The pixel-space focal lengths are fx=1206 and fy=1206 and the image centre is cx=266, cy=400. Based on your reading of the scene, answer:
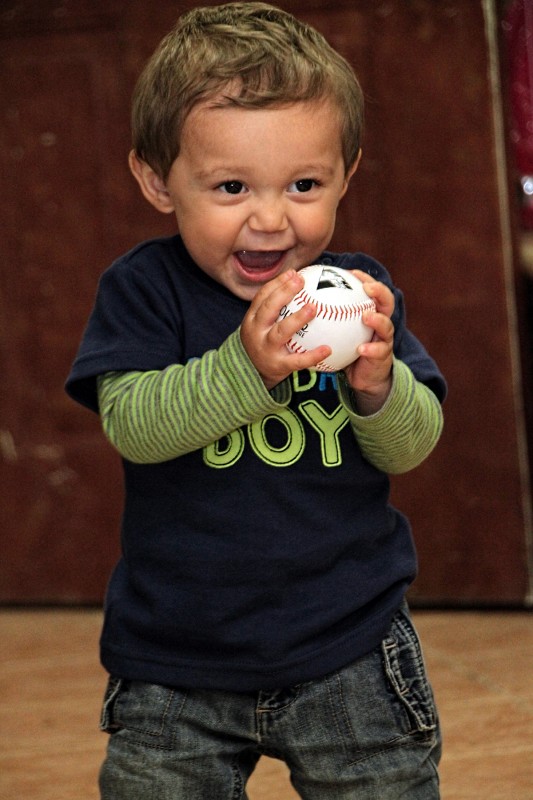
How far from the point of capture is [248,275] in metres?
1.15

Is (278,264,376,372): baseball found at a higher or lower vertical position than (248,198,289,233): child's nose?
lower

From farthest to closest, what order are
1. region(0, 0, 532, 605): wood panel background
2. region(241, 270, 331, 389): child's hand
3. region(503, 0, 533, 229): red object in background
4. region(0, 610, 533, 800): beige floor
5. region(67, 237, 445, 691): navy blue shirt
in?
1. region(503, 0, 533, 229): red object in background
2. region(0, 0, 532, 605): wood panel background
3. region(0, 610, 533, 800): beige floor
4. region(67, 237, 445, 691): navy blue shirt
5. region(241, 270, 331, 389): child's hand

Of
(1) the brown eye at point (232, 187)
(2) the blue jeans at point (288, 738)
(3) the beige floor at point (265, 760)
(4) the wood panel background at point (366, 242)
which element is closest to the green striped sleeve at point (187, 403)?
(1) the brown eye at point (232, 187)

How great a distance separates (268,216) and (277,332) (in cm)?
12

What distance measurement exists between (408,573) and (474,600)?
1.16 metres

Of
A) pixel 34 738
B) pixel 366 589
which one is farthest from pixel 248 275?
pixel 34 738

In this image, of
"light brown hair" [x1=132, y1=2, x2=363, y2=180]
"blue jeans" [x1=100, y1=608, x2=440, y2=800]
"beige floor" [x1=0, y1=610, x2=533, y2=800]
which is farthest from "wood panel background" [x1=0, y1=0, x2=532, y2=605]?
"blue jeans" [x1=100, y1=608, x2=440, y2=800]

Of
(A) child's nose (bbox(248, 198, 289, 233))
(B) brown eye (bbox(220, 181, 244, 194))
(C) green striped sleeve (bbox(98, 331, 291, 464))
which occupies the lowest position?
(C) green striped sleeve (bbox(98, 331, 291, 464))

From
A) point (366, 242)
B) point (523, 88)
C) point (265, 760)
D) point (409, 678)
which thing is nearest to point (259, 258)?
point (409, 678)

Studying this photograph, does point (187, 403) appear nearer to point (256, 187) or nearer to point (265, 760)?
point (256, 187)

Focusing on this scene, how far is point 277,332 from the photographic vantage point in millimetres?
1027

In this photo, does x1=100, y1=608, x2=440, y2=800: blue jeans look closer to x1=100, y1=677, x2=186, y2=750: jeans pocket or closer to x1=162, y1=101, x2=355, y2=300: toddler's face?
x1=100, y1=677, x2=186, y2=750: jeans pocket

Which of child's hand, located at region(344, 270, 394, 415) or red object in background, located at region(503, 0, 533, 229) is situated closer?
child's hand, located at region(344, 270, 394, 415)

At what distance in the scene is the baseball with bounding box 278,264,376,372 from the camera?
104 centimetres
